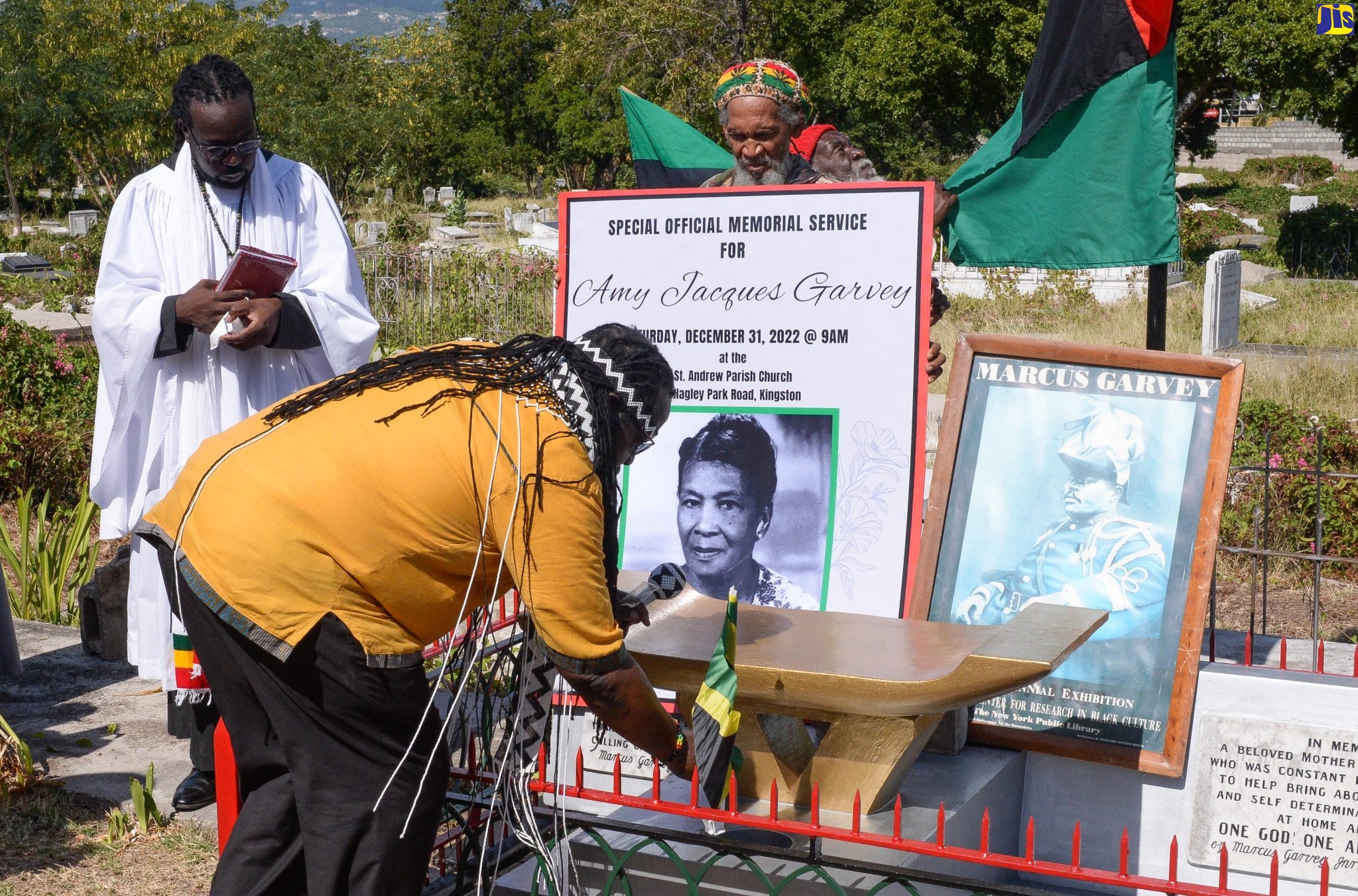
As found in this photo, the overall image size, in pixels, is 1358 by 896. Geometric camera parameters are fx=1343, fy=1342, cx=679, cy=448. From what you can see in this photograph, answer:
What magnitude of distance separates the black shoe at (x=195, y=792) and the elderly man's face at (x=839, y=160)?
275 centimetres

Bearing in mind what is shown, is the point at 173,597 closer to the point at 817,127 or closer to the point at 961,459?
the point at 961,459

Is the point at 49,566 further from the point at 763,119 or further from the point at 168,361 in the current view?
the point at 763,119

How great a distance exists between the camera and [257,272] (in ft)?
12.6

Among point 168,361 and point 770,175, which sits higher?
point 770,175

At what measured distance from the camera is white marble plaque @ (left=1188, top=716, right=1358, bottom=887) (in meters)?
3.20

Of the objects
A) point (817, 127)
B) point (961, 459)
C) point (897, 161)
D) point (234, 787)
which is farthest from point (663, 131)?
point (897, 161)

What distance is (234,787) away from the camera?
3258 millimetres

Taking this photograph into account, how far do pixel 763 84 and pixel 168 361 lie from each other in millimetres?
1980

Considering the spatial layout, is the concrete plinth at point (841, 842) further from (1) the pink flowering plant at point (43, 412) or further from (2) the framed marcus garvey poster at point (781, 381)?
(1) the pink flowering plant at point (43, 412)

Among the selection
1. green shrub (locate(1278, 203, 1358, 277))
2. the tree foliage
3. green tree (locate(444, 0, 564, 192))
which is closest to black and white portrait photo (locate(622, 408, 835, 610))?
the tree foliage

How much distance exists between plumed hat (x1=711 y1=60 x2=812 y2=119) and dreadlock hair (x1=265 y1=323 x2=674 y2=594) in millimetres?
1726

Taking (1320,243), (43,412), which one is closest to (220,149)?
(43,412)

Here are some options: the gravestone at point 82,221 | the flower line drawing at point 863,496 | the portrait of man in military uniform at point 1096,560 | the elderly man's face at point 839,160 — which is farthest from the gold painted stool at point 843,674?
the gravestone at point 82,221

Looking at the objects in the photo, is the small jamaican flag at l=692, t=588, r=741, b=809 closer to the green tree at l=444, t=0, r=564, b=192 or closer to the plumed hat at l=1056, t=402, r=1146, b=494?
the plumed hat at l=1056, t=402, r=1146, b=494
